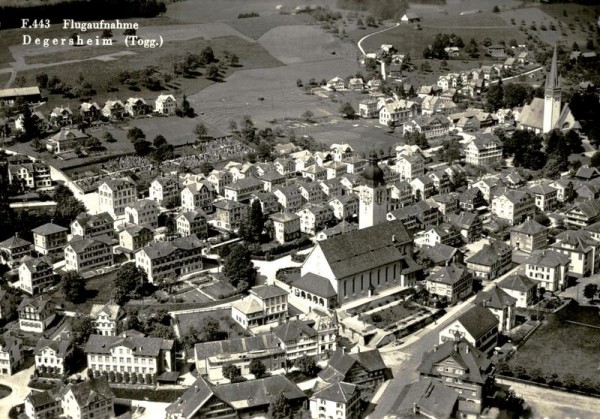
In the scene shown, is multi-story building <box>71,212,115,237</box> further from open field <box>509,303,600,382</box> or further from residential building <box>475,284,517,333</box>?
open field <box>509,303,600,382</box>

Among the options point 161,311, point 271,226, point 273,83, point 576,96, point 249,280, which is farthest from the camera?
point 273,83

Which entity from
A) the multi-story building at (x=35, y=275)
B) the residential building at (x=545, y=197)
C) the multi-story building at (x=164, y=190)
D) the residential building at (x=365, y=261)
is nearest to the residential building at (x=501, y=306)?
the residential building at (x=365, y=261)

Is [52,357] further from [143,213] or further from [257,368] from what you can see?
[143,213]

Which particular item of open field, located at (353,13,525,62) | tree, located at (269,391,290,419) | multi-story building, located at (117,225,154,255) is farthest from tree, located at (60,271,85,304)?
open field, located at (353,13,525,62)

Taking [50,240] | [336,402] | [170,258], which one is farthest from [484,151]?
[336,402]

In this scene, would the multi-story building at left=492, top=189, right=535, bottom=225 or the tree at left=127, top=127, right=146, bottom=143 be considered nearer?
the multi-story building at left=492, top=189, right=535, bottom=225

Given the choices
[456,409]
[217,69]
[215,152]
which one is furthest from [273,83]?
[456,409]

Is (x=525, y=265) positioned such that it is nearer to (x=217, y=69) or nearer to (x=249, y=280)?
(x=249, y=280)
